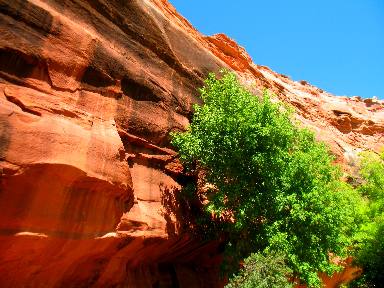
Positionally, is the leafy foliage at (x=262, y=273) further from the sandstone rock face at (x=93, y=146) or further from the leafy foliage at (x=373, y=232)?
the leafy foliage at (x=373, y=232)

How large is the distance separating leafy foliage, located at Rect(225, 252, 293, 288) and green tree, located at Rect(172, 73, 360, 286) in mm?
784

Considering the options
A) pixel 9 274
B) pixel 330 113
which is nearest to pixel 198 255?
pixel 9 274

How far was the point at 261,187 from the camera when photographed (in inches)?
591

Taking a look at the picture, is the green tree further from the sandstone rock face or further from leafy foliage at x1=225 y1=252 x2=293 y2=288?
the sandstone rock face

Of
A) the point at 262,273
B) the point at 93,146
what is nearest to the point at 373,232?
the point at 262,273

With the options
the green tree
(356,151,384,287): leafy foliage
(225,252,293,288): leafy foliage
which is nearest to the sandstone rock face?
the green tree

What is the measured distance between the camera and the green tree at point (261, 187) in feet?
47.4

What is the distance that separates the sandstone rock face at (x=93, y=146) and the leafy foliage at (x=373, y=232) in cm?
855

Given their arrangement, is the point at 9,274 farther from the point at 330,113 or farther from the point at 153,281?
the point at 330,113

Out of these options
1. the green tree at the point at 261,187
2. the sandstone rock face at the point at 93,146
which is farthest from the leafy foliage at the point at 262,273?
the sandstone rock face at the point at 93,146

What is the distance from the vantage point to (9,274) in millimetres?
9844

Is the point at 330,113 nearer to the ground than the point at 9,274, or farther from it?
farther from it

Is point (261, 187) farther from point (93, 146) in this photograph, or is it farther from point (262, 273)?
point (93, 146)

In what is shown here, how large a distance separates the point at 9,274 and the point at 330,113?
124 feet
